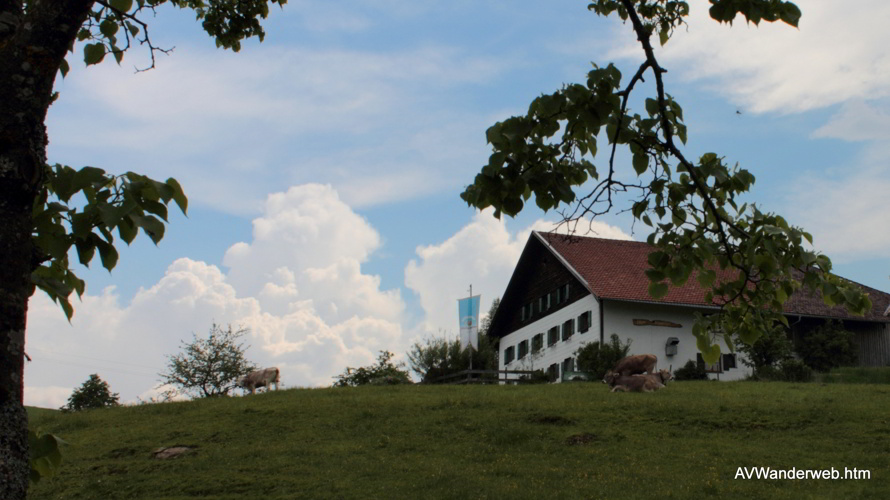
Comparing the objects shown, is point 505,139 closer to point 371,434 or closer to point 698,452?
point 698,452

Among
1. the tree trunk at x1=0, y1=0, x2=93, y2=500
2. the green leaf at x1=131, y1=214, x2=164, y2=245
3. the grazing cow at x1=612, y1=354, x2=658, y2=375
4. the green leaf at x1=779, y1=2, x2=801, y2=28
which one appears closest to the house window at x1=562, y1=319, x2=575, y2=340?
the grazing cow at x1=612, y1=354, x2=658, y2=375

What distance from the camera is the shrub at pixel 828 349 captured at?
4109 cm

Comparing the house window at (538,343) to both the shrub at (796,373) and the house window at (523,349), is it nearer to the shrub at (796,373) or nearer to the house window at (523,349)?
the house window at (523,349)

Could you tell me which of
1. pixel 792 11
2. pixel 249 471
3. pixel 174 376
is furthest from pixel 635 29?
pixel 174 376

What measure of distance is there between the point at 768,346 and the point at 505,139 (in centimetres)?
3601

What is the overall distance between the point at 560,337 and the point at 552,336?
1163mm

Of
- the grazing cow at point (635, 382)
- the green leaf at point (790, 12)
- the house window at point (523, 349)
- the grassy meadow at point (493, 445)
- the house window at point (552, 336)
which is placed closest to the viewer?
the green leaf at point (790, 12)

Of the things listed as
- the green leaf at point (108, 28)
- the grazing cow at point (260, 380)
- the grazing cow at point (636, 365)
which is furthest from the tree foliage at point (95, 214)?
the grazing cow at point (260, 380)

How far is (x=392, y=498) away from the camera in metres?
15.4

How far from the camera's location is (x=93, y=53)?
5309 mm

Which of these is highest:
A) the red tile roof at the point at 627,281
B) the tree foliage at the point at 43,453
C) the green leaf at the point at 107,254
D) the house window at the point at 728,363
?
the red tile roof at the point at 627,281

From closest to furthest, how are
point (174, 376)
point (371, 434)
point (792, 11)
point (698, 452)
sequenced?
point (792, 11), point (698, 452), point (371, 434), point (174, 376)

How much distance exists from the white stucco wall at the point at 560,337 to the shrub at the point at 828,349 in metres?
9.66

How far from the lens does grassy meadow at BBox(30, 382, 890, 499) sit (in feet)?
52.3
